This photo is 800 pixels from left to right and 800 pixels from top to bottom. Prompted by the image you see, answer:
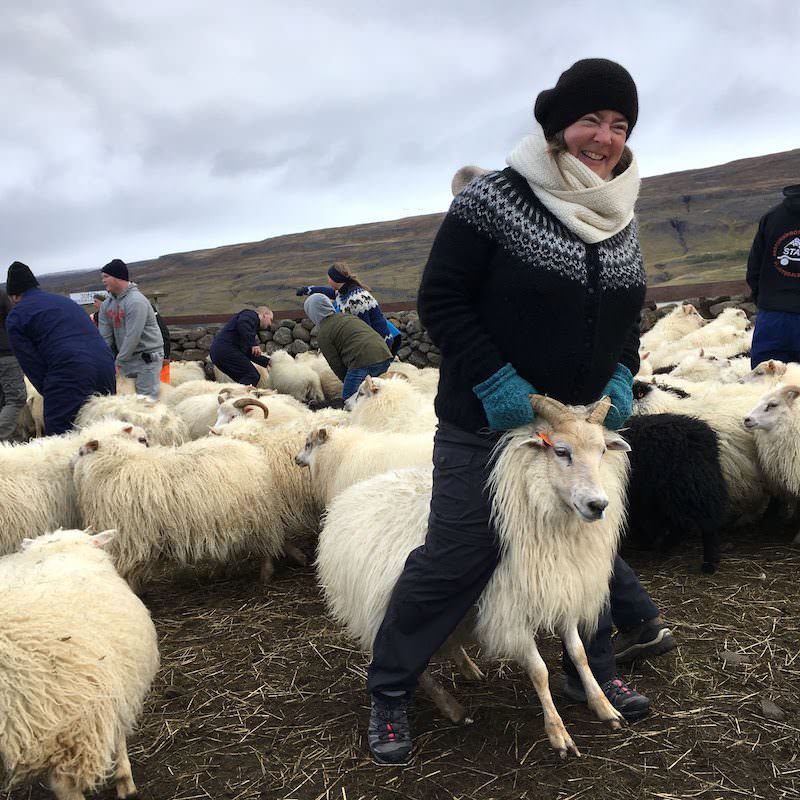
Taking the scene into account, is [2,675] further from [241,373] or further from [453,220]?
[241,373]

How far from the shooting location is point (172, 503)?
15.4 ft

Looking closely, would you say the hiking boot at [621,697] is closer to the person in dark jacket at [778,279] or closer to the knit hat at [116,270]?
the person in dark jacket at [778,279]

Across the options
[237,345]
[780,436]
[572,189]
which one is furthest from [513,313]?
[237,345]

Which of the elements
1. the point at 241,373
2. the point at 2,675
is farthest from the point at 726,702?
the point at 241,373

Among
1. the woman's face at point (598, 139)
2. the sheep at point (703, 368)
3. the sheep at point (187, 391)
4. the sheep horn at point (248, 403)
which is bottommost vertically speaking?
the sheep at point (703, 368)

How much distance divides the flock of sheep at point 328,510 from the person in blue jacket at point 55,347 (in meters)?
0.19

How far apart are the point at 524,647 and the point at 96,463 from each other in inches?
126

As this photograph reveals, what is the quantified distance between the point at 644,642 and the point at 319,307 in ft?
16.0

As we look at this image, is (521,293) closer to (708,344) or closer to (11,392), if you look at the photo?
(11,392)

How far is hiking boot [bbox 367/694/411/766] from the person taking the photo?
2.71 metres

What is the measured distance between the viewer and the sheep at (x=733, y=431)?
4996mm

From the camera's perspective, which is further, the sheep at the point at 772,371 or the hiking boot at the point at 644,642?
the sheep at the point at 772,371

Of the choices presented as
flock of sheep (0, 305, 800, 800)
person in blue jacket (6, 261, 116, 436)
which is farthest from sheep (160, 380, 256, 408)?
person in blue jacket (6, 261, 116, 436)

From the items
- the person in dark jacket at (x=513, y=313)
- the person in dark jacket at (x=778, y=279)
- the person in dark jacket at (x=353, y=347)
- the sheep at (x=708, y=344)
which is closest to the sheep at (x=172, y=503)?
the person in dark jacket at (x=353, y=347)
